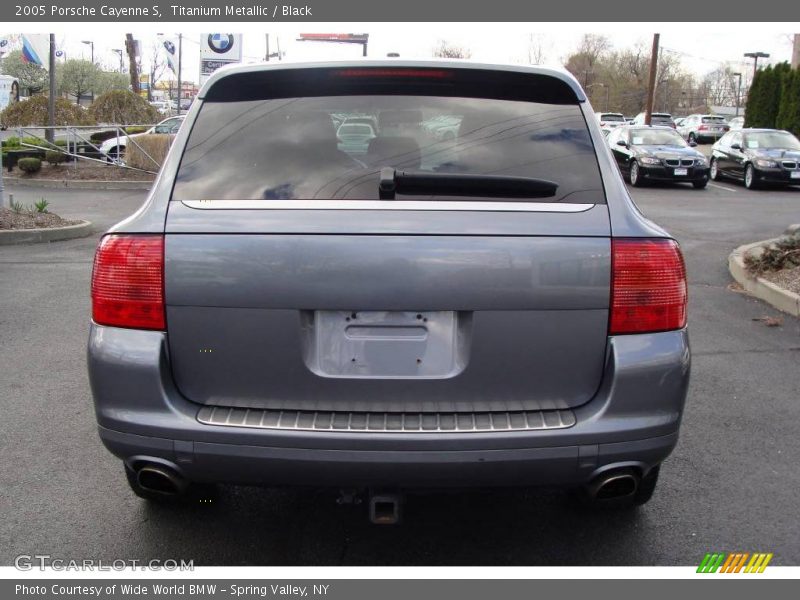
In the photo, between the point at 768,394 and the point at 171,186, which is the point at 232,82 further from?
the point at 768,394

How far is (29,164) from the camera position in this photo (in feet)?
61.5

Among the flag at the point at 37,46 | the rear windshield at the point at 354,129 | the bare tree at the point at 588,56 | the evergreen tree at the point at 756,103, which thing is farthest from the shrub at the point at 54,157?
the bare tree at the point at 588,56

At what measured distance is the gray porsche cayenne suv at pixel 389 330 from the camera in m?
2.45

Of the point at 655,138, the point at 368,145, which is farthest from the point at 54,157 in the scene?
the point at 368,145

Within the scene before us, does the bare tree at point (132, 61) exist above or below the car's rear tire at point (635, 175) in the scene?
above

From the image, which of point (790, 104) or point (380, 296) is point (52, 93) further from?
point (790, 104)

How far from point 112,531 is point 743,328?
5.46m

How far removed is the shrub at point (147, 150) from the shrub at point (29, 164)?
223cm

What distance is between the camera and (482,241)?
246cm

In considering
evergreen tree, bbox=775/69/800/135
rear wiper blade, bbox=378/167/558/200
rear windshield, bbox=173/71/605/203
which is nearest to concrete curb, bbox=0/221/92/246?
rear windshield, bbox=173/71/605/203

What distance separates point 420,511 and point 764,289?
569 centimetres

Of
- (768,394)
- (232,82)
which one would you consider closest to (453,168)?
(232,82)

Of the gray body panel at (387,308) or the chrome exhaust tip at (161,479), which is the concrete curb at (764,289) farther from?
the chrome exhaust tip at (161,479)

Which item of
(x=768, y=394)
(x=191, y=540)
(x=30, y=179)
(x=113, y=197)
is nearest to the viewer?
(x=191, y=540)
